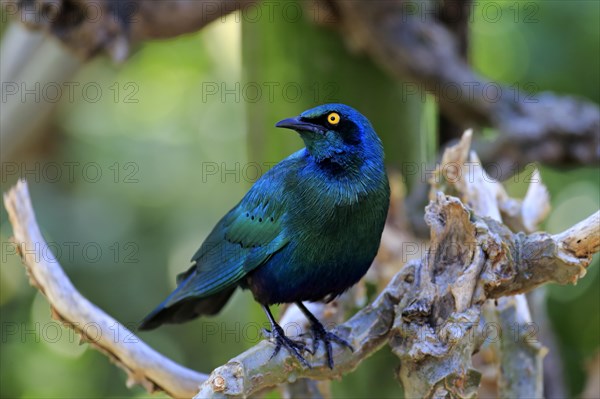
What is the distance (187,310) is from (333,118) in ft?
3.54

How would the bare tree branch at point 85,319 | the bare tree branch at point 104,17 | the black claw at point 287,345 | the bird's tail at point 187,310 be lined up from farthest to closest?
the bare tree branch at point 104,17, the bird's tail at point 187,310, the bare tree branch at point 85,319, the black claw at point 287,345

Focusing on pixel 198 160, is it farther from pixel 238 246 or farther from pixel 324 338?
pixel 324 338

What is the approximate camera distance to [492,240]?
2.45 m

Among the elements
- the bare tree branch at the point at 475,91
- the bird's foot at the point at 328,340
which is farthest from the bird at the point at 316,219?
the bare tree branch at the point at 475,91

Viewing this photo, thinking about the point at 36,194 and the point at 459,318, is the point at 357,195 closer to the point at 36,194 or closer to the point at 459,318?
the point at 459,318

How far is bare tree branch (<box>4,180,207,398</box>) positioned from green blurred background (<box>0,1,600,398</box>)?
1.36 m

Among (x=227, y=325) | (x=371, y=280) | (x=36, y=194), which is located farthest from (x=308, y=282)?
(x=36, y=194)

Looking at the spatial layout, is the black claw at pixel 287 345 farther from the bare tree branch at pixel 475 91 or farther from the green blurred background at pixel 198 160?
the bare tree branch at pixel 475 91

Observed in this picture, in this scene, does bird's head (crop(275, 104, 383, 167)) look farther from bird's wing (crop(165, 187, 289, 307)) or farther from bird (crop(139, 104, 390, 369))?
bird's wing (crop(165, 187, 289, 307))

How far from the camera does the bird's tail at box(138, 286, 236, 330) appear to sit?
10.7ft

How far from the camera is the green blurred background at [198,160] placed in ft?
15.2

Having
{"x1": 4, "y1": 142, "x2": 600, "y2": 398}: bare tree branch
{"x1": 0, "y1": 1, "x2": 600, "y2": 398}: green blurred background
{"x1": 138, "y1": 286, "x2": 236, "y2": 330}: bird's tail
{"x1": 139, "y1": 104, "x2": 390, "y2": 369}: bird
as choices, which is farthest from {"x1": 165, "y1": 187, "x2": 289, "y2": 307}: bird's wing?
{"x1": 0, "y1": 1, "x2": 600, "y2": 398}: green blurred background

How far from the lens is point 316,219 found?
Answer: 2797 mm

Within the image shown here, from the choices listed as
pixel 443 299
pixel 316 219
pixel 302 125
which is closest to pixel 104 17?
pixel 302 125
